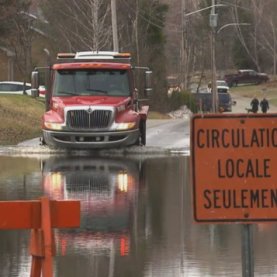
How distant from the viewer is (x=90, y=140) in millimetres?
23734

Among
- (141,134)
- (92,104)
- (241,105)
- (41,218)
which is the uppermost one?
(41,218)

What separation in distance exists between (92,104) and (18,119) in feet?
32.0

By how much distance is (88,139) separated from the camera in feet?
77.8

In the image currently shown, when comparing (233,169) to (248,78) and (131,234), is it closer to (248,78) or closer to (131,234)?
(131,234)

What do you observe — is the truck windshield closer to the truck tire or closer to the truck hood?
the truck hood

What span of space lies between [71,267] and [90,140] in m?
14.1

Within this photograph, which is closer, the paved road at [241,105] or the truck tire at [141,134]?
the truck tire at [141,134]

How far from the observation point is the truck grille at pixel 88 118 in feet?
77.5

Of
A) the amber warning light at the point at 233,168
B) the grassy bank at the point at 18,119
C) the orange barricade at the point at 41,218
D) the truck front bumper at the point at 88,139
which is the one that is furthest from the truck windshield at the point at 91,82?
the amber warning light at the point at 233,168

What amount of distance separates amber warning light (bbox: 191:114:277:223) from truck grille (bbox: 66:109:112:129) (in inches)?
685

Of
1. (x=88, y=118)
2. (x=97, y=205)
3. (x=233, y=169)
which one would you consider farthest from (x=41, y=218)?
(x=88, y=118)

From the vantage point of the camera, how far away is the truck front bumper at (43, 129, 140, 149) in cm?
2361

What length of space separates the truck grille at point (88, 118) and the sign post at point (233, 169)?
17.4 m

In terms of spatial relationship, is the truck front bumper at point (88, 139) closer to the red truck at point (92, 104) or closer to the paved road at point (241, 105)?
the red truck at point (92, 104)
